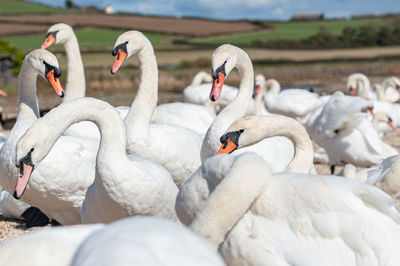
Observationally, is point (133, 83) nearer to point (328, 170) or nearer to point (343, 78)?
point (343, 78)

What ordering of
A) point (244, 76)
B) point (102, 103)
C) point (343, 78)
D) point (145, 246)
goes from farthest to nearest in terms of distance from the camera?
point (343, 78) → point (244, 76) → point (102, 103) → point (145, 246)

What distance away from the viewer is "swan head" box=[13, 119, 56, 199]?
391 centimetres

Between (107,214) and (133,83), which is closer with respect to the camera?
(107,214)

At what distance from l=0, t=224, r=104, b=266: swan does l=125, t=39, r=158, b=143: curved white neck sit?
363 cm

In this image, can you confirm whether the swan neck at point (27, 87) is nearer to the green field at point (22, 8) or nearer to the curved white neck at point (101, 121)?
the curved white neck at point (101, 121)

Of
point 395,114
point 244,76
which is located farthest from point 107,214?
point 395,114

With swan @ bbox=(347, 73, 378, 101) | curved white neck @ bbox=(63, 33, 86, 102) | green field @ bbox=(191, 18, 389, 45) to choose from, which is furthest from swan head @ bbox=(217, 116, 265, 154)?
green field @ bbox=(191, 18, 389, 45)

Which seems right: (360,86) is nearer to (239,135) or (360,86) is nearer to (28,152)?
(239,135)

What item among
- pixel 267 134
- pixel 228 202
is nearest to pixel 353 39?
pixel 267 134

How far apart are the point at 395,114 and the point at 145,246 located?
13.6 metres

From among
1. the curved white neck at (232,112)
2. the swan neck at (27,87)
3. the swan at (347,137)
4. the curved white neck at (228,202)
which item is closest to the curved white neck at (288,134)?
the curved white neck at (232,112)

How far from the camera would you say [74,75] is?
7.58 m

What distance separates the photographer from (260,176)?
133 inches

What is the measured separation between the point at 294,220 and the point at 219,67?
2.76m
